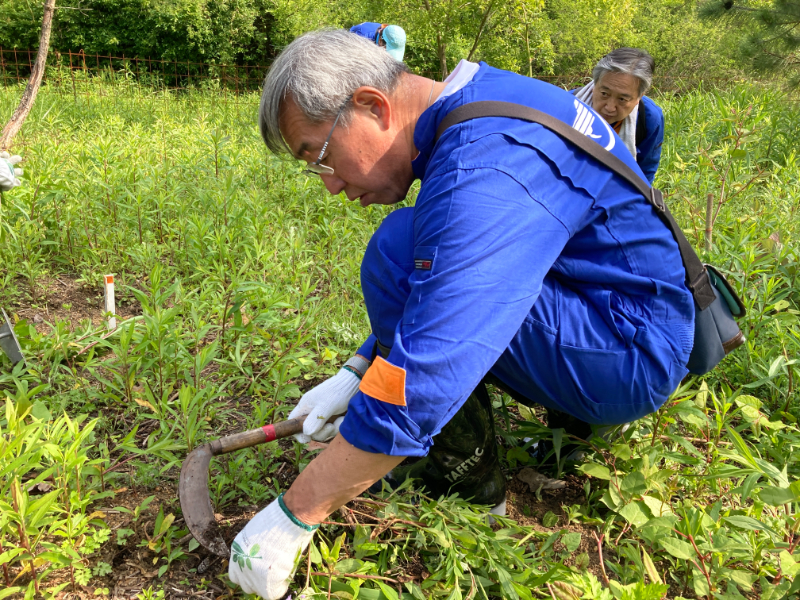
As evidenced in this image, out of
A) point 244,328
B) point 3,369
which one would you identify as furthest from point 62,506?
point 3,369

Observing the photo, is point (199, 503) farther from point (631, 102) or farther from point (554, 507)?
point (631, 102)

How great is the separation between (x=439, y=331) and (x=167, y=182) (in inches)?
127

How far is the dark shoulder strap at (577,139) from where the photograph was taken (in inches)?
53.0

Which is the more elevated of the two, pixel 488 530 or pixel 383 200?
pixel 383 200

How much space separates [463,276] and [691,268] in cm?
79

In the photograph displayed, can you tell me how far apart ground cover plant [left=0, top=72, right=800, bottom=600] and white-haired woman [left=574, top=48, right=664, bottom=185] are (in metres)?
0.56

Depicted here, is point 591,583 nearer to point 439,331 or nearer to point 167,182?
point 439,331

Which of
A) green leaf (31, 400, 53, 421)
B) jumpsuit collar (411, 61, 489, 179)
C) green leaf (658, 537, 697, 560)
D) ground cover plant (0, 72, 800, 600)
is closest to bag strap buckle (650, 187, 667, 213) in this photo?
jumpsuit collar (411, 61, 489, 179)

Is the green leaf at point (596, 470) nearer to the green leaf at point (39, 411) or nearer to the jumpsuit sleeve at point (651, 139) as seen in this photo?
the green leaf at point (39, 411)

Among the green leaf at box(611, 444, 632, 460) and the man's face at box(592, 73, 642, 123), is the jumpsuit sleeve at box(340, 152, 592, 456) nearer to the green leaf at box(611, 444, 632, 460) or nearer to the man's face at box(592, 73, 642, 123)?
the green leaf at box(611, 444, 632, 460)

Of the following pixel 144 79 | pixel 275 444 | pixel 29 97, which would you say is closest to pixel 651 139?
pixel 275 444

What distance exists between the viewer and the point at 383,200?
171cm

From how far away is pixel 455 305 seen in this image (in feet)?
3.78

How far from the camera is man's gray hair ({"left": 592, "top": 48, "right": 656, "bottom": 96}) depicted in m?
3.31
